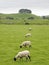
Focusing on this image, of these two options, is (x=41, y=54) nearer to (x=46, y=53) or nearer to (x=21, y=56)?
(x=46, y=53)

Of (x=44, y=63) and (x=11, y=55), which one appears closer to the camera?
(x=44, y=63)

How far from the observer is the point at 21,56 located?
25.3m

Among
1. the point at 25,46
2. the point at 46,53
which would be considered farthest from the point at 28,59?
the point at 25,46

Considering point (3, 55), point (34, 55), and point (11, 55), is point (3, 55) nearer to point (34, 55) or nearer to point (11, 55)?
point (11, 55)

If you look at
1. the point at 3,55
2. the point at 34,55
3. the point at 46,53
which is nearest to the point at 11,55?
the point at 3,55

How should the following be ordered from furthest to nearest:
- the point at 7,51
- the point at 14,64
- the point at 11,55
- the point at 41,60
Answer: the point at 7,51 < the point at 11,55 < the point at 41,60 < the point at 14,64

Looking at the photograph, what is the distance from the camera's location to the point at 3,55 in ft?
98.0

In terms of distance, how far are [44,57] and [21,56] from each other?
14.7ft

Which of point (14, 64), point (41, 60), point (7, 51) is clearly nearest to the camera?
point (14, 64)

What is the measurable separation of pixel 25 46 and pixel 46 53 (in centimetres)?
418

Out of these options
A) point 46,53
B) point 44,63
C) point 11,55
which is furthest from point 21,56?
point 46,53

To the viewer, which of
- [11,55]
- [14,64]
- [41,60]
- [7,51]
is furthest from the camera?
[7,51]

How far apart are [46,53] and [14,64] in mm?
7748

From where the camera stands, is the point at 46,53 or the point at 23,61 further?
the point at 46,53
